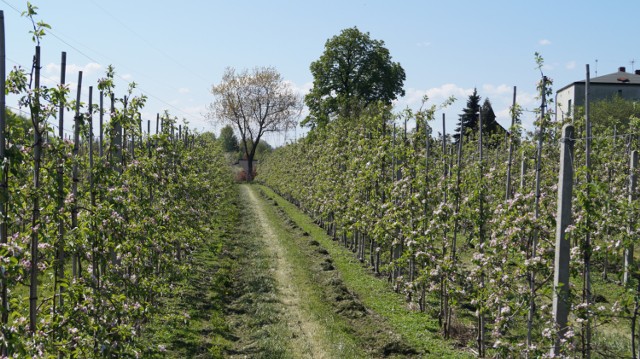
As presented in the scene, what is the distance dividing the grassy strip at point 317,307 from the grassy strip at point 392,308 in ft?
3.61

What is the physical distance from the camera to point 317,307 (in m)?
13.7

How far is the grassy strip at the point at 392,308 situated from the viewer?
10.9 meters

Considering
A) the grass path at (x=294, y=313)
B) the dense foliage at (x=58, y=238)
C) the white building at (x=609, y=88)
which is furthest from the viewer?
the white building at (x=609, y=88)

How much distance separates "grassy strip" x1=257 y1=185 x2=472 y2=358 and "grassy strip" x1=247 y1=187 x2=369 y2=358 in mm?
1100

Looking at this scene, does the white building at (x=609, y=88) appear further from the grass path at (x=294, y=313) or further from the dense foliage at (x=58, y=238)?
the dense foliage at (x=58, y=238)

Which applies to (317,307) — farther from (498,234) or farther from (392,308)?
(498,234)

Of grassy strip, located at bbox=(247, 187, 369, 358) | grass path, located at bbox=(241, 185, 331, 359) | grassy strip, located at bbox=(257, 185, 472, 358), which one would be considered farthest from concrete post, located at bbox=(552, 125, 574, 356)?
grass path, located at bbox=(241, 185, 331, 359)

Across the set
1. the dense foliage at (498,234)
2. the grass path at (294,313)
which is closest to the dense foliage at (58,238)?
the grass path at (294,313)

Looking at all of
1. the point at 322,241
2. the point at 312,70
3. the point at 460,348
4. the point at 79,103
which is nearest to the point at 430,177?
the point at 460,348

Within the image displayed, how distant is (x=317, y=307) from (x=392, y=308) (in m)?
1.92

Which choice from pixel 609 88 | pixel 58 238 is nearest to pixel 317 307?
pixel 58 238

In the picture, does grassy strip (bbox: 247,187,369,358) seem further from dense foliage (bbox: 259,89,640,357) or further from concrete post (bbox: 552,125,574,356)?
concrete post (bbox: 552,125,574,356)

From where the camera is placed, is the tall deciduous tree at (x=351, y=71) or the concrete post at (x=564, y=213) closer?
the concrete post at (x=564, y=213)

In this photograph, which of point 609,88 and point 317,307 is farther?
point 609,88
